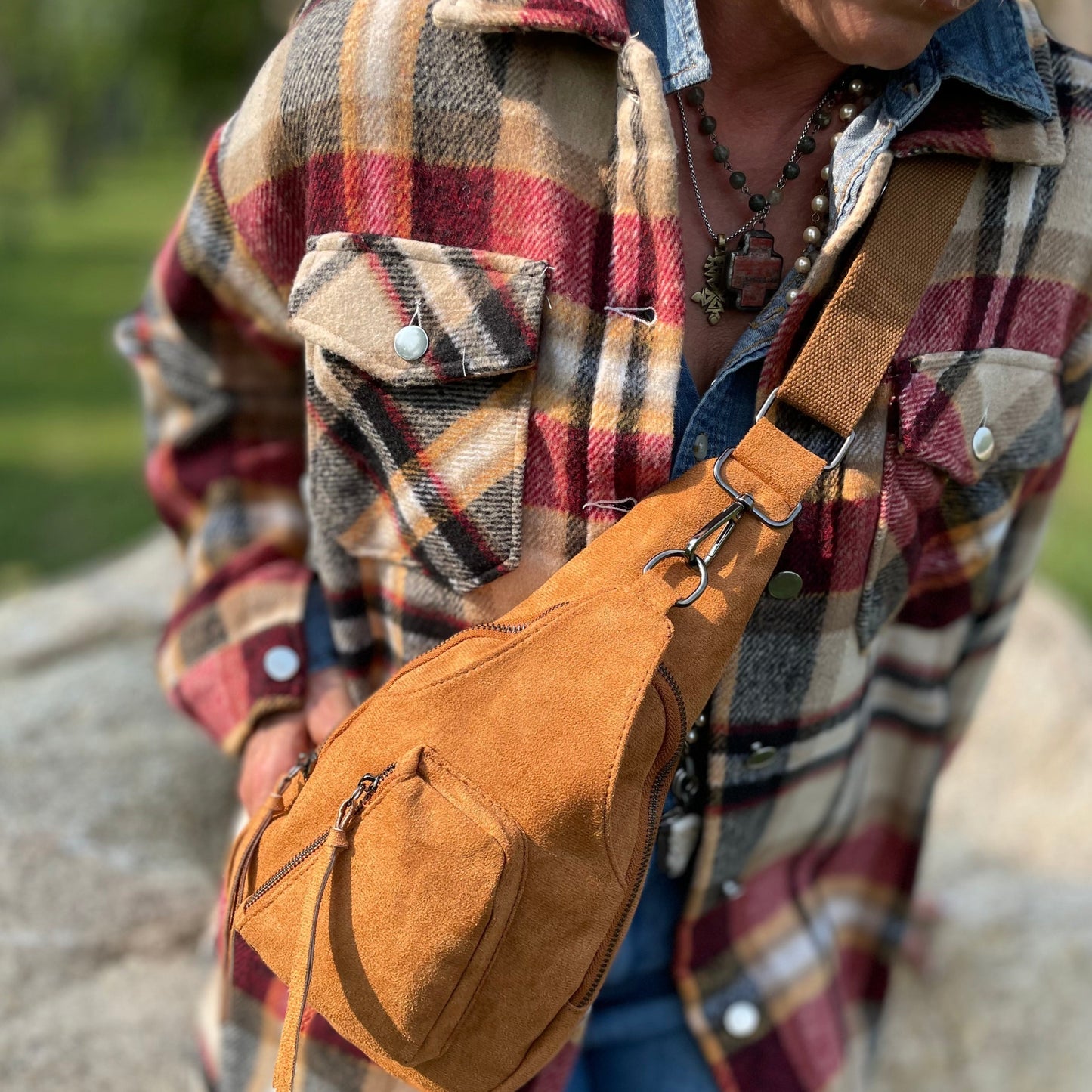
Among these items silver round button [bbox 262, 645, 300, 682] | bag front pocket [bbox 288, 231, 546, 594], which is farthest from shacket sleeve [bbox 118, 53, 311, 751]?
bag front pocket [bbox 288, 231, 546, 594]

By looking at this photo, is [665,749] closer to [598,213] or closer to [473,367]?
[473,367]

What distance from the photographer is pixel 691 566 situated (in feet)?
3.71

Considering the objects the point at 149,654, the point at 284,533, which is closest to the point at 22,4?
the point at 149,654

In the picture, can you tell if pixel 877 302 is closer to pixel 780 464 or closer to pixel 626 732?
pixel 780 464

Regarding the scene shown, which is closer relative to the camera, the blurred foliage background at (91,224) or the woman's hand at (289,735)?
the woman's hand at (289,735)

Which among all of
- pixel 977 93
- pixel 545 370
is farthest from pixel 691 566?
pixel 977 93

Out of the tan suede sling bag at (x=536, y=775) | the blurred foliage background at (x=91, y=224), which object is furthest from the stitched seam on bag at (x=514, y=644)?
the blurred foliage background at (x=91, y=224)

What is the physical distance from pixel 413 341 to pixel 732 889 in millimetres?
877

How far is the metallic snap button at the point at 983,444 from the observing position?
4.19 ft

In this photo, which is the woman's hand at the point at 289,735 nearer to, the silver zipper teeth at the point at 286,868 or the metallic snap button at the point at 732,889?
the silver zipper teeth at the point at 286,868

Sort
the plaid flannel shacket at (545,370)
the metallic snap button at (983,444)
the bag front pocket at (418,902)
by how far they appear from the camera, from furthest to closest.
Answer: the metallic snap button at (983,444), the plaid flannel shacket at (545,370), the bag front pocket at (418,902)

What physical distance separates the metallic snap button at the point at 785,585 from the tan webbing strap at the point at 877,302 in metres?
0.17

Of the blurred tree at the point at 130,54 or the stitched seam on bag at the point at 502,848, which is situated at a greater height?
the stitched seam on bag at the point at 502,848

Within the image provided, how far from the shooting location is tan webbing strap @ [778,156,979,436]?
1.16 meters
